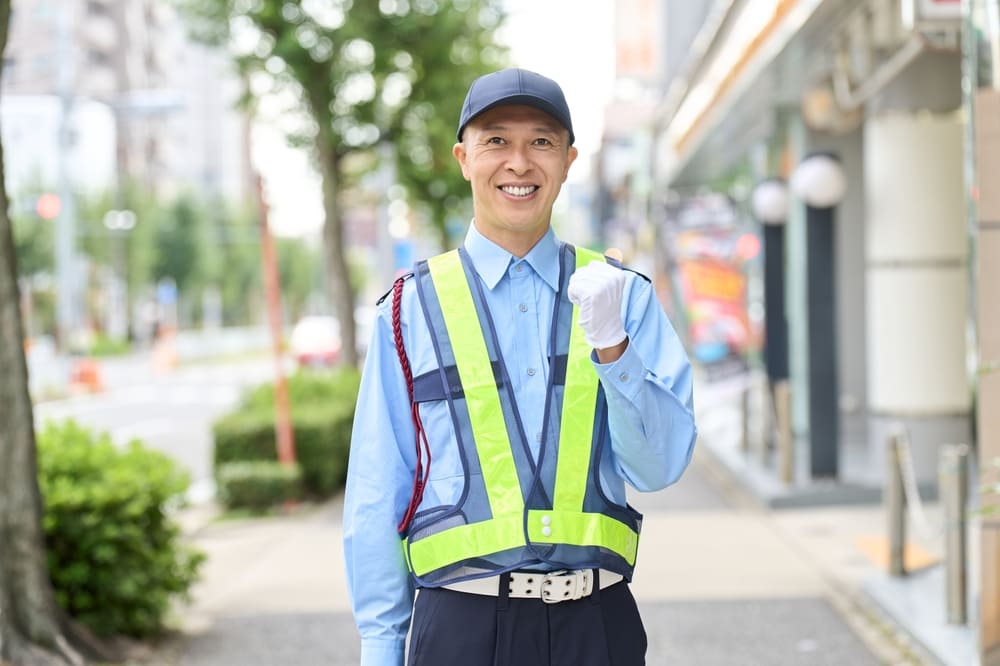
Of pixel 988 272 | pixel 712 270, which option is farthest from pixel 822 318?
pixel 712 270

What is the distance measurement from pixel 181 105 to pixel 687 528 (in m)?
15.7

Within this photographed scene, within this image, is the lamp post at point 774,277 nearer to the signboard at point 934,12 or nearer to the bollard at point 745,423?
the bollard at point 745,423

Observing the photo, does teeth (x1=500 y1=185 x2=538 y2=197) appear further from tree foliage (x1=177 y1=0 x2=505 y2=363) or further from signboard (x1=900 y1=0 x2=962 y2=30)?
tree foliage (x1=177 y1=0 x2=505 y2=363)

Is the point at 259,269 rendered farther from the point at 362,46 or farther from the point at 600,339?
the point at 600,339

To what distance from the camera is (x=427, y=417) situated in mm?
2441

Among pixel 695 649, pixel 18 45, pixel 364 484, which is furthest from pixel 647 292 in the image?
pixel 18 45

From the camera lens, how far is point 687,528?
1003cm

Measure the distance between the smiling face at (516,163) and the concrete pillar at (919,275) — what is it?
9.56 metres

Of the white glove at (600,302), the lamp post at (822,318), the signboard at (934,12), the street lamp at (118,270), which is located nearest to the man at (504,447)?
the white glove at (600,302)

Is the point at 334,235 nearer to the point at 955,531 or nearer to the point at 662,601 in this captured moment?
the point at 662,601

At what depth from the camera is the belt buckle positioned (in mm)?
2383

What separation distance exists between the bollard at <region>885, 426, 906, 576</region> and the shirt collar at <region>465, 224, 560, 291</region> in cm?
525

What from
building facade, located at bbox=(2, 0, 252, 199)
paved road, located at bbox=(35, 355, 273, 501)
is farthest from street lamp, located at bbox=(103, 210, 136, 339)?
paved road, located at bbox=(35, 355, 273, 501)

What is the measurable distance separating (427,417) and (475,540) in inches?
9.5
